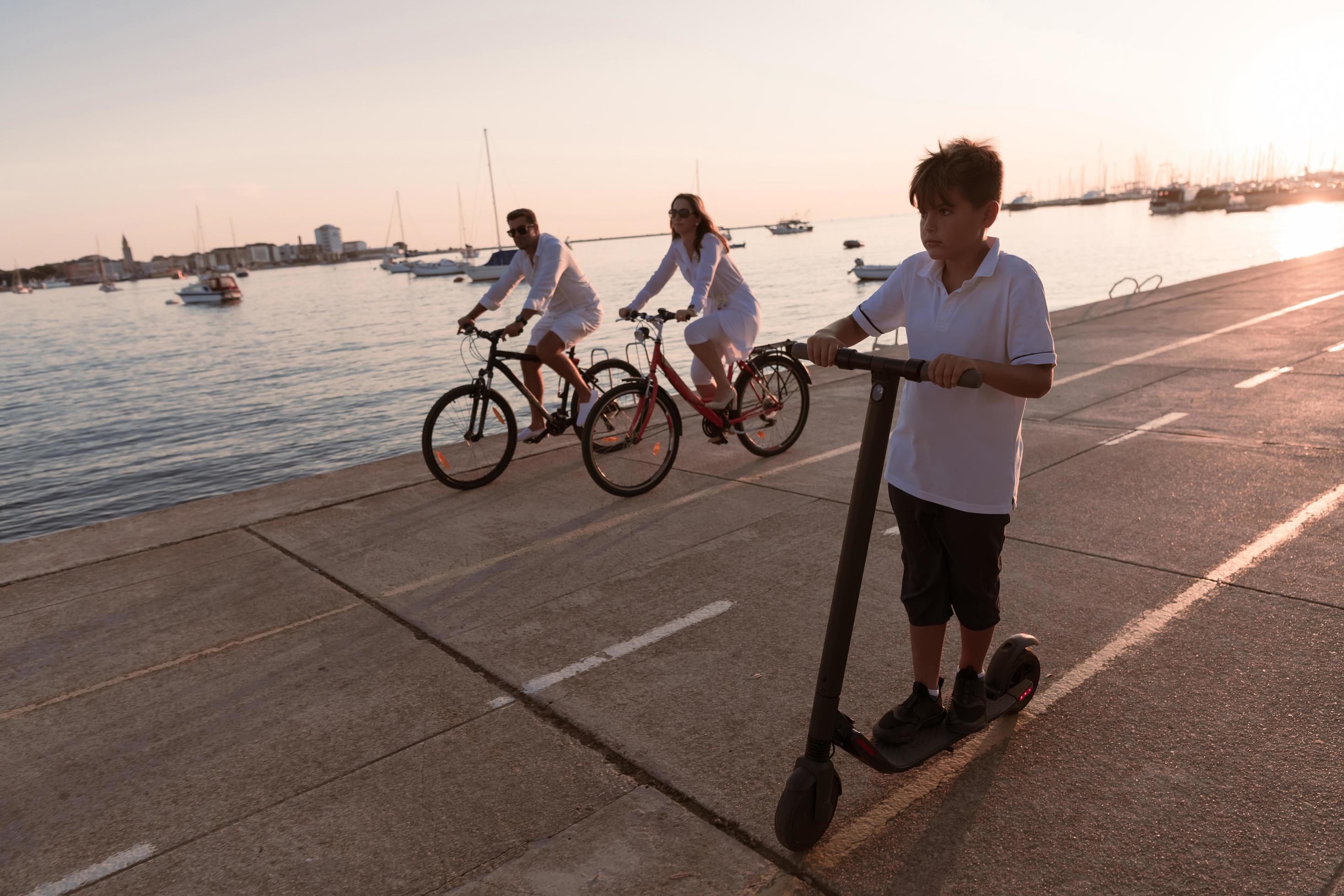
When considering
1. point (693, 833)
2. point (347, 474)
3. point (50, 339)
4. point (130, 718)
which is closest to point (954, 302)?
point (693, 833)

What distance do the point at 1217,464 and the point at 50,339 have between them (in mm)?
76163

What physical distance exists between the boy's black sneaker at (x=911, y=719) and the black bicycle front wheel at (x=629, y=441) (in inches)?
142

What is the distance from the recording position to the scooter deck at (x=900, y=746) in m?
2.62

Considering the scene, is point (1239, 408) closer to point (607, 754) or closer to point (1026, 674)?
point (1026, 674)

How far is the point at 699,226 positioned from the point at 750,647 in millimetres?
3873

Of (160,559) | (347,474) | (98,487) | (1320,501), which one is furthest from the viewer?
(98,487)

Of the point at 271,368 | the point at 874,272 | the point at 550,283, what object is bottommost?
the point at 271,368

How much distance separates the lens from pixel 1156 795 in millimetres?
2658

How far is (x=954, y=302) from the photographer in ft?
8.16

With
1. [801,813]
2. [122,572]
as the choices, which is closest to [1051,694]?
[801,813]

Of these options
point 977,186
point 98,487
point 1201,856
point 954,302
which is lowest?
point 98,487

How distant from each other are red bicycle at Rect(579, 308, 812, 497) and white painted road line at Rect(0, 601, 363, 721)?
2.21m

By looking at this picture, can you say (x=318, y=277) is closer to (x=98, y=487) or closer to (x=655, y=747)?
(x=98, y=487)

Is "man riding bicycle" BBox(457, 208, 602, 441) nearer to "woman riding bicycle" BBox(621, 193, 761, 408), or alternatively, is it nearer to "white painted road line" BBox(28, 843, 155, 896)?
"woman riding bicycle" BBox(621, 193, 761, 408)
